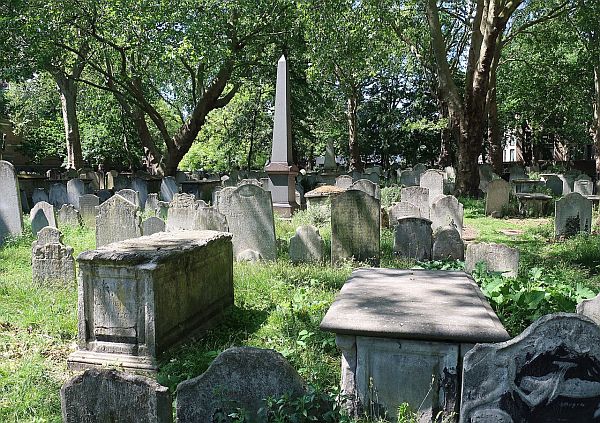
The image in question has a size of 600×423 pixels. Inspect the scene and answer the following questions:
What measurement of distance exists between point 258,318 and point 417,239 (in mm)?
3291

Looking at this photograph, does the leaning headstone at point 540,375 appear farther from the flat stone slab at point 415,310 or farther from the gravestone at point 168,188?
the gravestone at point 168,188

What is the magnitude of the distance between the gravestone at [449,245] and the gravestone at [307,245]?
5.68 ft

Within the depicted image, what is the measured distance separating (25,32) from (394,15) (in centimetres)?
1057

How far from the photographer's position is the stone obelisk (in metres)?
14.5

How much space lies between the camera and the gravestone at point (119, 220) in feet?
27.9

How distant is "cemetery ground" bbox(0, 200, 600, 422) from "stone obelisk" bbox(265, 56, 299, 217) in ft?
19.8

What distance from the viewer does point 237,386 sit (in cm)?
316

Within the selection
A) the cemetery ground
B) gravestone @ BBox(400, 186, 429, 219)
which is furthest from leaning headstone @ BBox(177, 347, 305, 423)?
gravestone @ BBox(400, 186, 429, 219)

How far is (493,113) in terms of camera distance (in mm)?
24469

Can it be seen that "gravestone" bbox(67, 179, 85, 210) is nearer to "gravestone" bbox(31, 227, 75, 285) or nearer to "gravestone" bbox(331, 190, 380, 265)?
"gravestone" bbox(31, 227, 75, 285)

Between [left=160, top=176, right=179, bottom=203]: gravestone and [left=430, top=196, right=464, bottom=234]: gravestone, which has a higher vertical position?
[left=160, top=176, right=179, bottom=203]: gravestone

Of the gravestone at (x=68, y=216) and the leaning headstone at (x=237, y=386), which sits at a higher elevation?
the gravestone at (x=68, y=216)

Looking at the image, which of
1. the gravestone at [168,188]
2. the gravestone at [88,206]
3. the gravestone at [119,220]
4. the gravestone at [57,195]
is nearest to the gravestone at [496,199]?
the gravestone at [168,188]

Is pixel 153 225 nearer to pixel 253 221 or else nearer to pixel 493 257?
pixel 253 221
